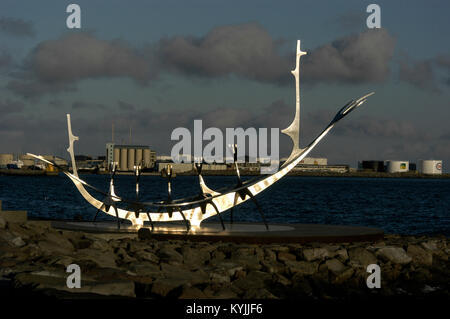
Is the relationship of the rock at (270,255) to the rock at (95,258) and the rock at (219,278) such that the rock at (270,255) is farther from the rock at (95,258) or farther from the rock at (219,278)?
the rock at (95,258)

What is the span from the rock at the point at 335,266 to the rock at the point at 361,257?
1.03ft

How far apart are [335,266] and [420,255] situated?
3.35 metres

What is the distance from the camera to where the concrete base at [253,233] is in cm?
1808

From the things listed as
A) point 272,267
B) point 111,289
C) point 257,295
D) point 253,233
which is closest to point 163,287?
point 111,289

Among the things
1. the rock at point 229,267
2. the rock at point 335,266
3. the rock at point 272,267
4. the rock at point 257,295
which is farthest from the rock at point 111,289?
the rock at point 335,266

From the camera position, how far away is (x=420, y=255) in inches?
728

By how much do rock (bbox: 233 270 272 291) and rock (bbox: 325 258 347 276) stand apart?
5.94 feet

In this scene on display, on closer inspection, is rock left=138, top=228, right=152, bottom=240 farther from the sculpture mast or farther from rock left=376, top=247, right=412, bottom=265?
rock left=376, top=247, right=412, bottom=265

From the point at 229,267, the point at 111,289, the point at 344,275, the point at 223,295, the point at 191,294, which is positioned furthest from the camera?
the point at 344,275

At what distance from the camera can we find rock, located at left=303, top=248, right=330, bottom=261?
1658 centimetres

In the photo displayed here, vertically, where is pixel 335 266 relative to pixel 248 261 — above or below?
below

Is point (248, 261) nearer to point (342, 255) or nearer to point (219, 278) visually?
point (219, 278)

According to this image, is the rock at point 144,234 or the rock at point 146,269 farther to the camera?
the rock at point 144,234

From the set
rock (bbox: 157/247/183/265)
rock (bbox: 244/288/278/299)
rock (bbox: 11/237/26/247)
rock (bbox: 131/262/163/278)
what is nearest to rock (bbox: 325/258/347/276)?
rock (bbox: 157/247/183/265)
